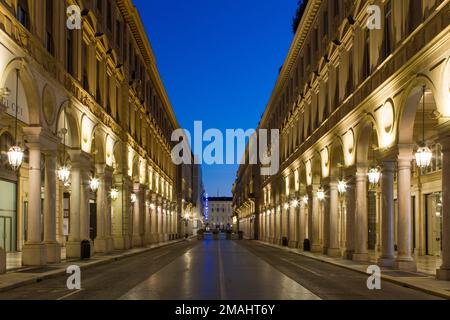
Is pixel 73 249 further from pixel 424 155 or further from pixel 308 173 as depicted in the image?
pixel 308 173

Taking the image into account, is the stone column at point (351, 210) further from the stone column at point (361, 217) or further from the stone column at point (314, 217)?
the stone column at point (314, 217)

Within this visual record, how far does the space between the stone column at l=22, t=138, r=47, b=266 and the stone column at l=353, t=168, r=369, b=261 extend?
49.6 ft

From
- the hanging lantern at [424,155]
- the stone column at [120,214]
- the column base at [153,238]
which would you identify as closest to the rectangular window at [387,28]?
the hanging lantern at [424,155]

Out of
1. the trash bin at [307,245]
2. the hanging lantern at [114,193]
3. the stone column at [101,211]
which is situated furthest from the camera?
the trash bin at [307,245]

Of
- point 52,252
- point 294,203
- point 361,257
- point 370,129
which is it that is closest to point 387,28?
point 370,129

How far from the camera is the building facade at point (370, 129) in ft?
69.9

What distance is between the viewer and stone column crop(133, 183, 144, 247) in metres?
50.9

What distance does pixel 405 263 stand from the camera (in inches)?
976

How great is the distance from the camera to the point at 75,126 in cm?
3200

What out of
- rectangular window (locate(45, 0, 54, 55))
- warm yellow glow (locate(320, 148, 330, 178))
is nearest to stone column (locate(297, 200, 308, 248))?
warm yellow glow (locate(320, 148, 330, 178))

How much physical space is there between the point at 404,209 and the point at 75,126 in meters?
16.5

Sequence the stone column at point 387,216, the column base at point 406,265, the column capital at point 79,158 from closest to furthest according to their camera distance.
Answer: the column base at point 406,265 < the stone column at point 387,216 < the column capital at point 79,158

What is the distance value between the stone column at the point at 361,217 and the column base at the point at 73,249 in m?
14.2
